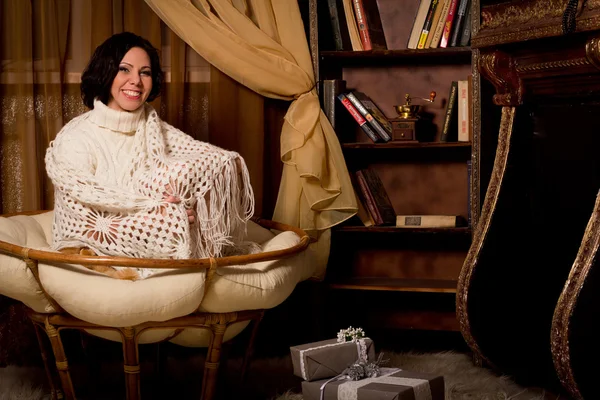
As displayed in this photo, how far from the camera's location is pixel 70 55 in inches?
122

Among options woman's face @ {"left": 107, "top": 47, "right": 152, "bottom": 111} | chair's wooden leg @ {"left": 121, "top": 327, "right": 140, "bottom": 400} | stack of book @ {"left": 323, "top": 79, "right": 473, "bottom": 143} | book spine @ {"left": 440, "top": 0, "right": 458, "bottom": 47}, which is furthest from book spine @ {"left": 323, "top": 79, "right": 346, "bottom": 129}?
chair's wooden leg @ {"left": 121, "top": 327, "right": 140, "bottom": 400}

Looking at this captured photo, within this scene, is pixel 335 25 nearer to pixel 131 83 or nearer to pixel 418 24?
pixel 418 24

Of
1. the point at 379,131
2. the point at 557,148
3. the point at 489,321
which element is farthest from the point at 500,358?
the point at 379,131

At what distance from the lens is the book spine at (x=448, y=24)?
3.06 metres

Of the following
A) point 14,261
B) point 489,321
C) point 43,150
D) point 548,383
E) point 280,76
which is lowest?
point 548,383

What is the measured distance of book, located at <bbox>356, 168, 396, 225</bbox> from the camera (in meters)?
3.22

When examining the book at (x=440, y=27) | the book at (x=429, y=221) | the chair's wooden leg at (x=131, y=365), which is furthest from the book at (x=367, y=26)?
the chair's wooden leg at (x=131, y=365)

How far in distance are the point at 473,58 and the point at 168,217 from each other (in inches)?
53.9

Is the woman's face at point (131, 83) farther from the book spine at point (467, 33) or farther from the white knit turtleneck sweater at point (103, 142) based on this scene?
the book spine at point (467, 33)

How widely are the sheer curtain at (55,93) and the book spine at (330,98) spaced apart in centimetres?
28

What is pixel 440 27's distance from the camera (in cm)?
310

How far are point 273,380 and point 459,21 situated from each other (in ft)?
5.06

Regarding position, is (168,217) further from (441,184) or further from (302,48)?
(441,184)

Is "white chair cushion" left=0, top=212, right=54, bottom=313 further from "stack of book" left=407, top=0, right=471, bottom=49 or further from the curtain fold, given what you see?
"stack of book" left=407, top=0, right=471, bottom=49
